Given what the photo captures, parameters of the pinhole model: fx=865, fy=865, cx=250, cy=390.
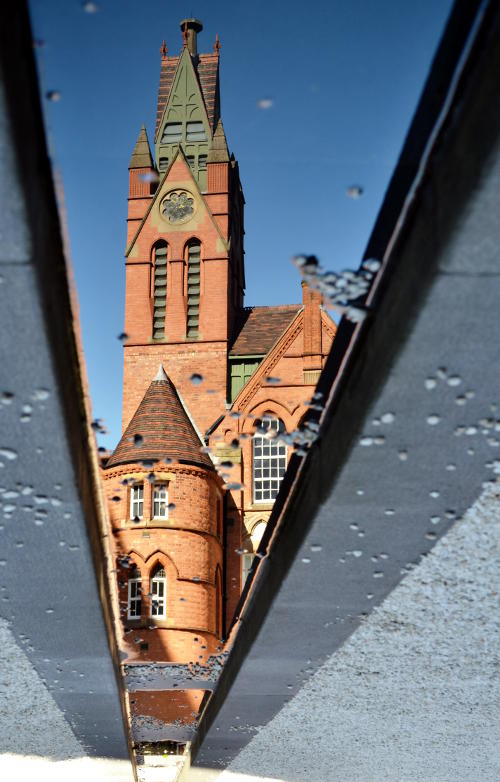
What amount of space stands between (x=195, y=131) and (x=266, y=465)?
13.9 m

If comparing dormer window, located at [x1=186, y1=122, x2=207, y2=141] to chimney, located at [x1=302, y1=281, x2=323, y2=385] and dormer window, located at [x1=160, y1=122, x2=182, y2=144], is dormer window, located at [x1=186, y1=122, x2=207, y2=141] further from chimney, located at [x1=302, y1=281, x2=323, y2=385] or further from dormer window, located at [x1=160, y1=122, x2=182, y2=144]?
chimney, located at [x1=302, y1=281, x2=323, y2=385]

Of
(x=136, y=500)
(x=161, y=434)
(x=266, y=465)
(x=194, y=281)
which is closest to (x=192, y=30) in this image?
(x=136, y=500)

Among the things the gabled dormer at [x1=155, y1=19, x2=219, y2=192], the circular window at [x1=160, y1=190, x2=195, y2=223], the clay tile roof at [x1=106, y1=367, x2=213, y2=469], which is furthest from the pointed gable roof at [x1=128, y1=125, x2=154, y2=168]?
the gabled dormer at [x1=155, y1=19, x2=219, y2=192]

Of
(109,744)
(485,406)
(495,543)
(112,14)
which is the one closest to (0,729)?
(109,744)

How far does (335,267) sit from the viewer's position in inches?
141

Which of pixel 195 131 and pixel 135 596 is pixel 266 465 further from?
pixel 195 131

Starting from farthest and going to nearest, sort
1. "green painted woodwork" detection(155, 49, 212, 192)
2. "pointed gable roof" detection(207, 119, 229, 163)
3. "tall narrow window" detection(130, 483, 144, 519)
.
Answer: "green painted woodwork" detection(155, 49, 212, 192), "pointed gable roof" detection(207, 119, 229, 163), "tall narrow window" detection(130, 483, 144, 519)

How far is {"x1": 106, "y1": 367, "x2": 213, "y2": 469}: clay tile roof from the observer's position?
26.8 metres

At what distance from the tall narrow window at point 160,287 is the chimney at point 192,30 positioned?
2817cm

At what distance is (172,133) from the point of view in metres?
34.1

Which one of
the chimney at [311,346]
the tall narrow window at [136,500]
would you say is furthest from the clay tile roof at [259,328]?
the tall narrow window at [136,500]

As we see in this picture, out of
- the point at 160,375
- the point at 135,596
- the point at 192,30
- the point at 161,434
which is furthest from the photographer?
the point at 160,375

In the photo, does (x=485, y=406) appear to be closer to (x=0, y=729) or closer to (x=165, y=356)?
(x=0, y=729)

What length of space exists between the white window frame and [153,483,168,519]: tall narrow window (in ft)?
6.59
